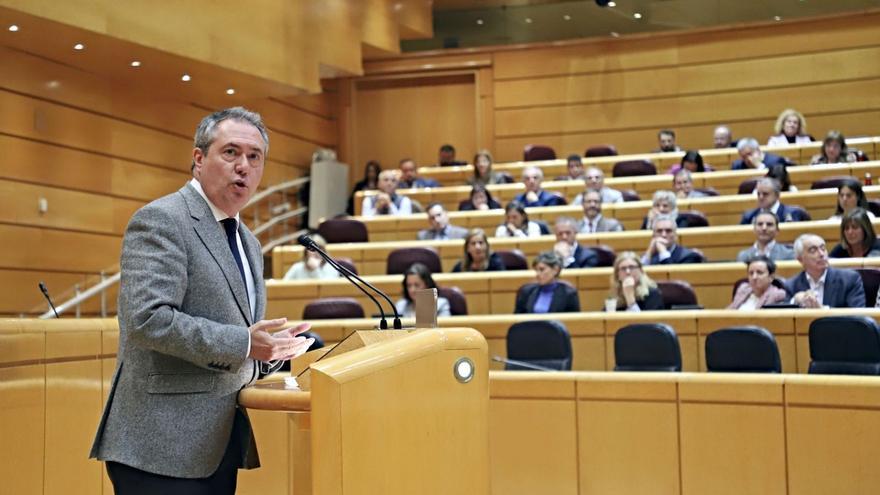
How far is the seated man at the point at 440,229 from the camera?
270 inches

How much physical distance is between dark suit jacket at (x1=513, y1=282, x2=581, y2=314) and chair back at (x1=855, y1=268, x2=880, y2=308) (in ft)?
4.18

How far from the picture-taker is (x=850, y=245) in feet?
16.8

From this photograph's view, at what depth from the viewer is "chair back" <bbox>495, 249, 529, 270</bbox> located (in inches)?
237

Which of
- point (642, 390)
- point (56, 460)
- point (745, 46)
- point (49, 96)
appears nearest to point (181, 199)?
point (56, 460)

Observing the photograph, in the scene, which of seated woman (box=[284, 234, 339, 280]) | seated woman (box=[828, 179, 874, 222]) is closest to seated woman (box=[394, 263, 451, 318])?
seated woman (box=[284, 234, 339, 280])

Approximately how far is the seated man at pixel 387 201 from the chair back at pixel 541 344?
3721 mm

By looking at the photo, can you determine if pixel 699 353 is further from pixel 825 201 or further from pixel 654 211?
pixel 825 201

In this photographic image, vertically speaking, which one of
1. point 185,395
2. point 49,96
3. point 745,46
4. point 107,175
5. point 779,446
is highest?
point 745,46

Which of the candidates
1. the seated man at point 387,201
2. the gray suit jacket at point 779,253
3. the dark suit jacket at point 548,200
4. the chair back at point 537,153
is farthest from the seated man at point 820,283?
the chair back at point 537,153

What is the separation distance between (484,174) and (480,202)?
2.59 ft

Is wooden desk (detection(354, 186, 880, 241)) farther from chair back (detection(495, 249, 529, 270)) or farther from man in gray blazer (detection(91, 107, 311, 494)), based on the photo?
man in gray blazer (detection(91, 107, 311, 494))

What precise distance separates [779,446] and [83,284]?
476 cm

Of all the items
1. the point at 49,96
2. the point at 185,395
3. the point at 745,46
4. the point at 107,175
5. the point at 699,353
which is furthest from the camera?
the point at 745,46

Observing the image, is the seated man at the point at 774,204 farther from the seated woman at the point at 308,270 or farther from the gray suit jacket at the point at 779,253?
the seated woman at the point at 308,270
